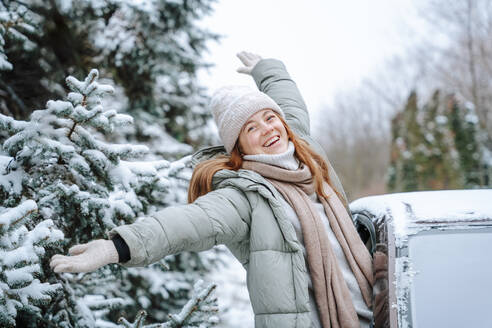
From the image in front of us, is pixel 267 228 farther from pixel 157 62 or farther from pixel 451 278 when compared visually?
pixel 157 62

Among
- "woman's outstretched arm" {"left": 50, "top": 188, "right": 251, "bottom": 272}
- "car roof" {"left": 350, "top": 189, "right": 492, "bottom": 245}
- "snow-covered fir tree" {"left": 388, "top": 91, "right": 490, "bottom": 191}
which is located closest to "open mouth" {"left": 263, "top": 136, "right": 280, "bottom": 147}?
"woman's outstretched arm" {"left": 50, "top": 188, "right": 251, "bottom": 272}

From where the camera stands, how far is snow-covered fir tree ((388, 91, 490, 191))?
1540 cm

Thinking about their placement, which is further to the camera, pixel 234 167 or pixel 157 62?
pixel 157 62

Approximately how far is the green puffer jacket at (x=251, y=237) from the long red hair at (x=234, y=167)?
0.12 meters

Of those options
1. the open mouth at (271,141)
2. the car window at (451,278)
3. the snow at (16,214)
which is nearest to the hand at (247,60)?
the open mouth at (271,141)

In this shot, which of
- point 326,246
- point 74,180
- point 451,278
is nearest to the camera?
point 451,278

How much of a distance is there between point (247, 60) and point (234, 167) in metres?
1.27

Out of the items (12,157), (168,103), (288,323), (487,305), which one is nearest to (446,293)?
(487,305)

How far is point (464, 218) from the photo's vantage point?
6.79 feet

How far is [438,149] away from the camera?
1784 centimetres

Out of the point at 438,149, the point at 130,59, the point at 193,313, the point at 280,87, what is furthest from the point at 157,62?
the point at 438,149

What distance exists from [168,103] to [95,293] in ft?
8.81

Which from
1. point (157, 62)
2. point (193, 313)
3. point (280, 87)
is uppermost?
point (157, 62)

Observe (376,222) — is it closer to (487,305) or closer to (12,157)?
(487,305)
